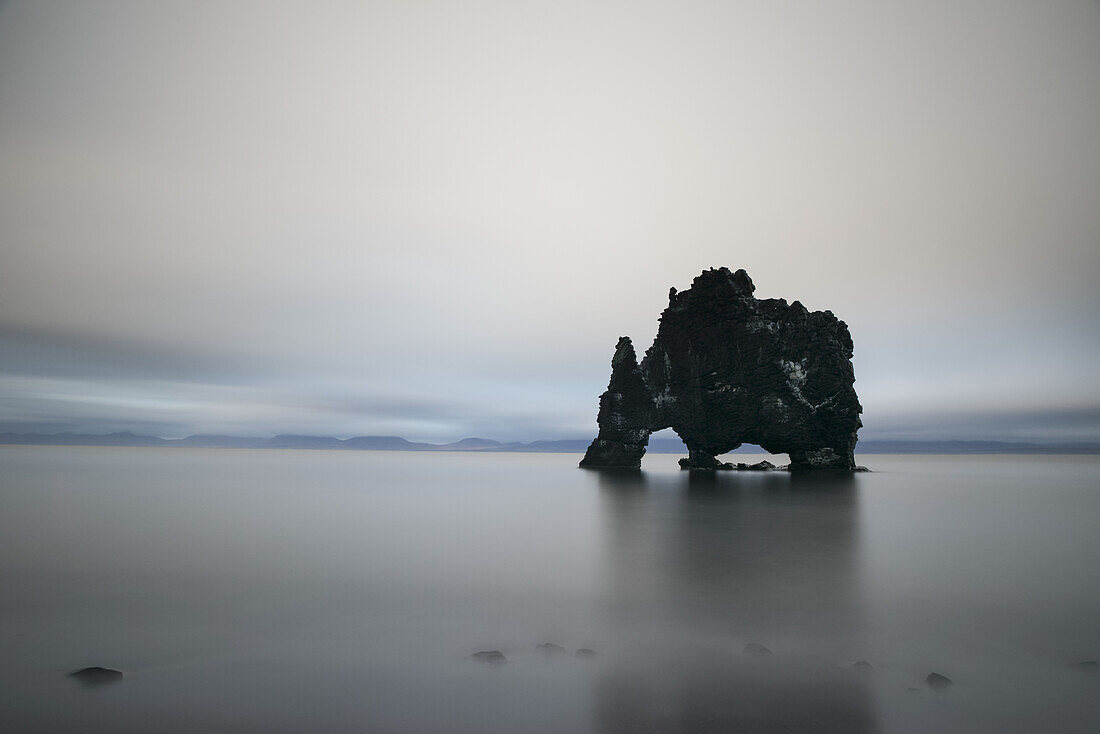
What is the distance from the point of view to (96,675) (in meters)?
8.20

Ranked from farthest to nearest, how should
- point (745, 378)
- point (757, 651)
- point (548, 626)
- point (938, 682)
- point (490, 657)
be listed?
1. point (745, 378)
2. point (548, 626)
3. point (757, 651)
4. point (490, 657)
5. point (938, 682)

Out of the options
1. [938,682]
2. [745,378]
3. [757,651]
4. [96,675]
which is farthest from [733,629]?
[745,378]

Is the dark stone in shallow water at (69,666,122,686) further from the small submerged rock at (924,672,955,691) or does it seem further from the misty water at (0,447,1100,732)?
the small submerged rock at (924,672,955,691)

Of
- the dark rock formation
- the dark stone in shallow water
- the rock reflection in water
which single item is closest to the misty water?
the rock reflection in water

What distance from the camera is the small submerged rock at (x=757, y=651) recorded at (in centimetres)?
922

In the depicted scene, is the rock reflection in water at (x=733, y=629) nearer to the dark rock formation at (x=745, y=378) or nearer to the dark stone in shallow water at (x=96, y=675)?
the dark stone in shallow water at (x=96, y=675)

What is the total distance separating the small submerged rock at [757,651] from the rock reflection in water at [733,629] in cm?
7

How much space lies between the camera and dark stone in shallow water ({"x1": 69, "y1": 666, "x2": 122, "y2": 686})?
8000mm

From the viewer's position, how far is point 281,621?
11453mm

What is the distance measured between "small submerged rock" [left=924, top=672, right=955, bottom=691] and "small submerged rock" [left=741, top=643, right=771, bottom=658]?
2319mm

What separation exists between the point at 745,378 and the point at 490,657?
230ft

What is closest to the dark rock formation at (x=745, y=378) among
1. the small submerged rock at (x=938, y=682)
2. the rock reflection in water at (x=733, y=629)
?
the rock reflection in water at (x=733, y=629)

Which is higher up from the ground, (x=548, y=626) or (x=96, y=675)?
(x=96, y=675)

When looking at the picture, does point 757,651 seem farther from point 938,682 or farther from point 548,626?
point 548,626
